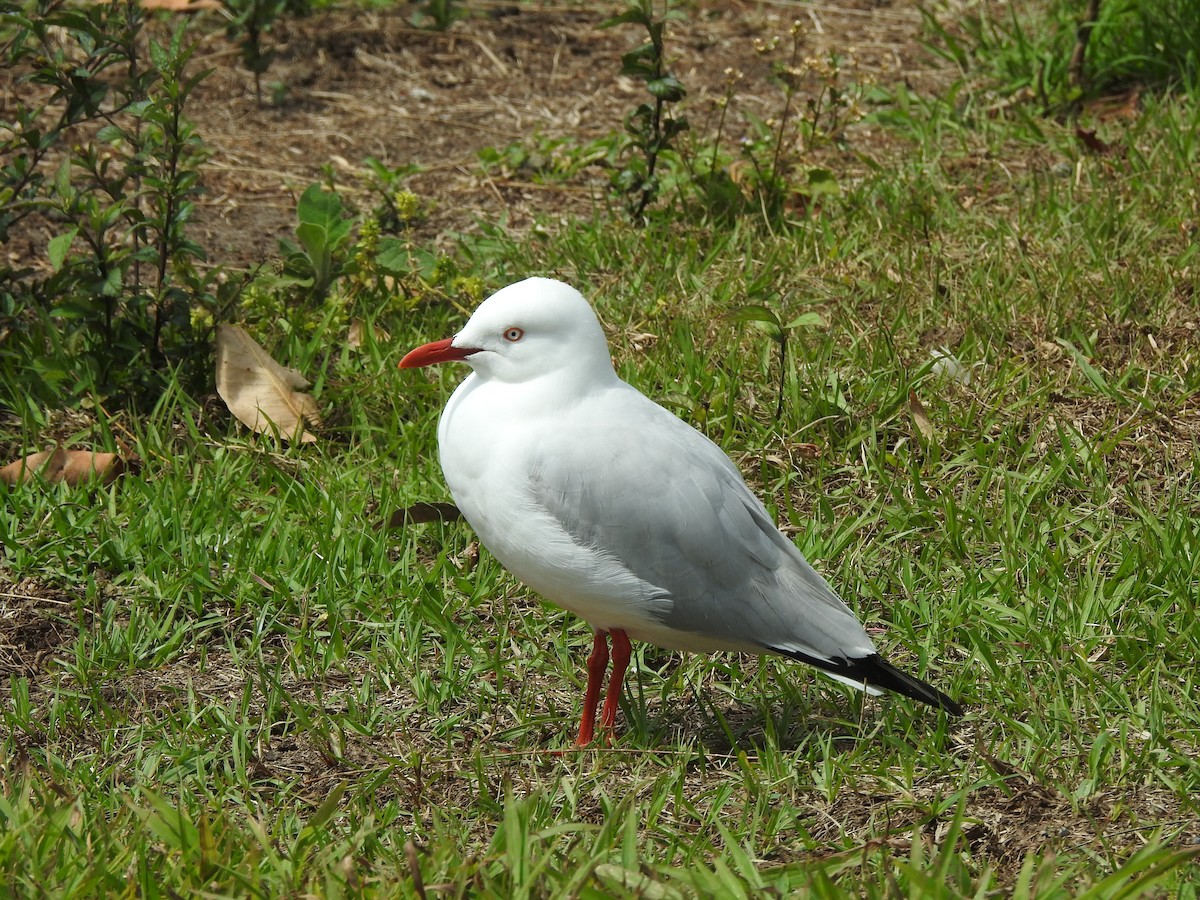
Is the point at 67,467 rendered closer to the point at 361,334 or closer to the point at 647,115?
the point at 361,334

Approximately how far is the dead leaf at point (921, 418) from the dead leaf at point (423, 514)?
140cm

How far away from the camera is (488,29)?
7.23 meters

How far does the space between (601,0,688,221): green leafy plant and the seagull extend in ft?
6.52

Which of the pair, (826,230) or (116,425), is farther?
(826,230)

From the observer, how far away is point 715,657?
12.3 ft

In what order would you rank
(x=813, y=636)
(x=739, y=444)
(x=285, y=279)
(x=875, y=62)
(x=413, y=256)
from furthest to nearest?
1. (x=875, y=62)
2. (x=413, y=256)
3. (x=285, y=279)
4. (x=739, y=444)
5. (x=813, y=636)

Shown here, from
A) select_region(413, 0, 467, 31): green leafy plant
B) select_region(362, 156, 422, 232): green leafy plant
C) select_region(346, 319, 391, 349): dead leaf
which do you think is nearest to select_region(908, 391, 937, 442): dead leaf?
select_region(346, 319, 391, 349): dead leaf

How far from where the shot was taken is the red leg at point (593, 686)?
10.9 ft

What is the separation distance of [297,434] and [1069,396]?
7.85ft

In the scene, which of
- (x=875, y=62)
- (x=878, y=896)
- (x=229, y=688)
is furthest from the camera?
(x=875, y=62)

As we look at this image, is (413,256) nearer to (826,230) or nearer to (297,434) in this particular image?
(297,434)

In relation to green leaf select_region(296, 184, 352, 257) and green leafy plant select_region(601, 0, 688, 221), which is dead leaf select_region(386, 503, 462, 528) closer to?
green leaf select_region(296, 184, 352, 257)

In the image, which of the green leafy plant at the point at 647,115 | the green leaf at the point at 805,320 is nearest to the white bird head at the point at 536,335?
the green leaf at the point at 805,320

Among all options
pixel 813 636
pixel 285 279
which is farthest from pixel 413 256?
pixel 813 636
